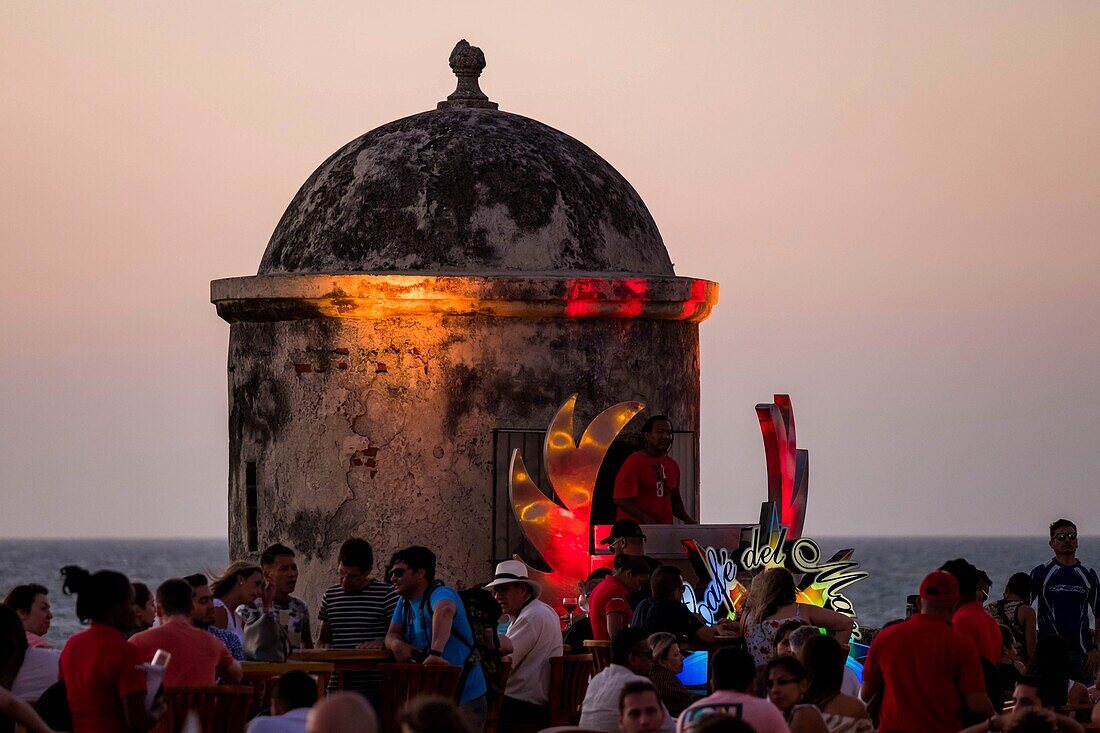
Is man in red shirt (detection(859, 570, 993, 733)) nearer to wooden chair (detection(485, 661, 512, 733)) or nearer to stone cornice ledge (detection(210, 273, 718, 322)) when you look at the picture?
wooden chair (detection(485, 661, 512, 733))

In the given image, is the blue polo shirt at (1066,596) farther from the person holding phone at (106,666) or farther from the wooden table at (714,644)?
the person holding phone at (106,666)

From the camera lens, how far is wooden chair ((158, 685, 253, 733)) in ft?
33.1

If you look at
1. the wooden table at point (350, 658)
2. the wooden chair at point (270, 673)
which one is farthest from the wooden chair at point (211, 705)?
the wooden table at point (350, 658)

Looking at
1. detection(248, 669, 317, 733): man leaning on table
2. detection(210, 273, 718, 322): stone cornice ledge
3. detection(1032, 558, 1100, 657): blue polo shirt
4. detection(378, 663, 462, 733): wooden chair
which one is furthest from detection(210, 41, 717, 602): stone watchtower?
detection(248, 669, 317, 733): man leaning on table

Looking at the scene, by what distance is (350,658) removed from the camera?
38.6 feet

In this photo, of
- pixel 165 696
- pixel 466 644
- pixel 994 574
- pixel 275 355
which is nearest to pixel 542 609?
pixel 466 644

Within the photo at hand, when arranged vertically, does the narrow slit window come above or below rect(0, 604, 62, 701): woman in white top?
above

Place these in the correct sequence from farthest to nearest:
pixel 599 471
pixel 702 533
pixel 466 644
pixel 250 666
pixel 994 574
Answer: pixel 994 574, pixel 599 471, pixel 702 533, pixel 466 644, pixel 250 666

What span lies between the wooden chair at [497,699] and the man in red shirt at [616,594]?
24.7 inches

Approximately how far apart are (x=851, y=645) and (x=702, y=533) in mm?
1975

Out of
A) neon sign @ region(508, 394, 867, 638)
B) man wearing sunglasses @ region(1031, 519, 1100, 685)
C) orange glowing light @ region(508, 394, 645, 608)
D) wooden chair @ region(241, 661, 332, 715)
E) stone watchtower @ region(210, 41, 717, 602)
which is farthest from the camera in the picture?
stone watchtower @ region(210, 41, 717, 602)

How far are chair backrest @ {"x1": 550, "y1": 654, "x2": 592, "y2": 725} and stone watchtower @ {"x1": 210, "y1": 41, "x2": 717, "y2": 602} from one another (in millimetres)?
3535

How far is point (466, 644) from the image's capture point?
39.3 ft

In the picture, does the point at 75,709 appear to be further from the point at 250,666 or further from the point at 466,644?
the point at 466,644
